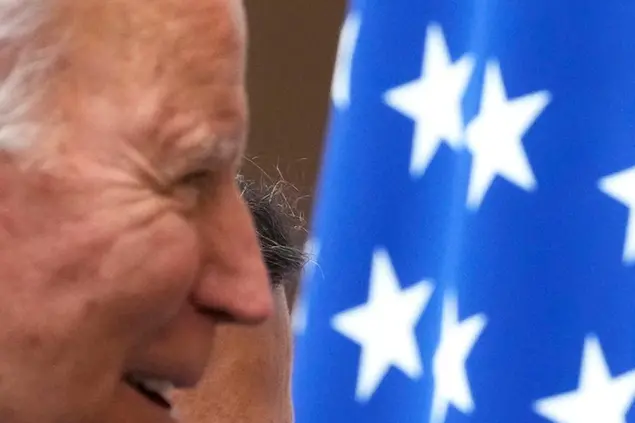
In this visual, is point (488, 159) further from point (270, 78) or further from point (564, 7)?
point (270, 78)

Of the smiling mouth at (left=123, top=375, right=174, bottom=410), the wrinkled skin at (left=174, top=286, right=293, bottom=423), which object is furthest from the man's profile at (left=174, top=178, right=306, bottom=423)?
the smiling mouth at (left=123, top=375, right=174, bottom=410)

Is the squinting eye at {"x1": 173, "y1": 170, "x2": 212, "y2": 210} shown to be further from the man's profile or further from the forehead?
the man's profile

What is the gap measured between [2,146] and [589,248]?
1.93 ft

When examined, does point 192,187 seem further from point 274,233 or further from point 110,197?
point 274,233

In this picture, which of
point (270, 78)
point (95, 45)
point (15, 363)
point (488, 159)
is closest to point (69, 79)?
point (95, 45)

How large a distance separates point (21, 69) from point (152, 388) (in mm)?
173

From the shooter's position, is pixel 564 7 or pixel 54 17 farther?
pixel 564 7

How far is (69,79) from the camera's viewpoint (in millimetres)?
352

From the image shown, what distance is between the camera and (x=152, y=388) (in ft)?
1.39

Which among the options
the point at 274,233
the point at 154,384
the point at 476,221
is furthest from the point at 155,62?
the point at 476,221

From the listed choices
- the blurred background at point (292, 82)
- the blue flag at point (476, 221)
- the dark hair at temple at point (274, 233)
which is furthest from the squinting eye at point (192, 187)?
the blurred background at point (292, 82)

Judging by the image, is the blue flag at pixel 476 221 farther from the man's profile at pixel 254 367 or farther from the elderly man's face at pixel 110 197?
the elderly man's face at pixel 110 197

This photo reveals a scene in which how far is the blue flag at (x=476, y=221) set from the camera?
78 cm

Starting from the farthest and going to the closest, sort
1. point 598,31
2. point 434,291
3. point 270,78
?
point 270,78
point 434,291
point 598,31
